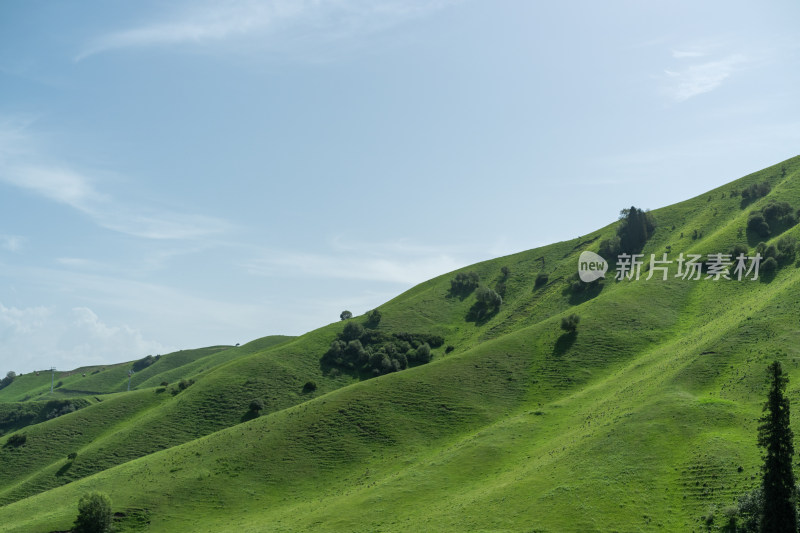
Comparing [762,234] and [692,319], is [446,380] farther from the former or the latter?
[762,234]

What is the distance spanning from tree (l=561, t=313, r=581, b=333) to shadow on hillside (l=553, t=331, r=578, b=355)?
2.63 ft

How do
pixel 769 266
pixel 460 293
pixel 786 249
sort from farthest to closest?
pixel 460 293
pixel 786 249
pixel 769 266

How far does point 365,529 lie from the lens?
184 ft

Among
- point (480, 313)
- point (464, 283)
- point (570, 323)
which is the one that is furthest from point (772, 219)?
point (464, 283)

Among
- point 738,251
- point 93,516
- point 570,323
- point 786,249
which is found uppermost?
point 738,251

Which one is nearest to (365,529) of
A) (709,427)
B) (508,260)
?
(709,427)

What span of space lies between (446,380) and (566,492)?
1742 inches

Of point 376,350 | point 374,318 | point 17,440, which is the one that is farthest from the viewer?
point 374,318

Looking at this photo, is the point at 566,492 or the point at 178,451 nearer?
the point at 566,492

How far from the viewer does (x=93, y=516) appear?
63375 mm

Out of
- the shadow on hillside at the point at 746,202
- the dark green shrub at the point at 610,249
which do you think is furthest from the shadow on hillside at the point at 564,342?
the shadow on hillside at the point at 746,202

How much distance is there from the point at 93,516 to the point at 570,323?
82990 millimetres

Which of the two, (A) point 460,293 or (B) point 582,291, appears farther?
(A) point 460,293

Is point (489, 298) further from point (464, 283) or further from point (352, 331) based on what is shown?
point (352, 331)
